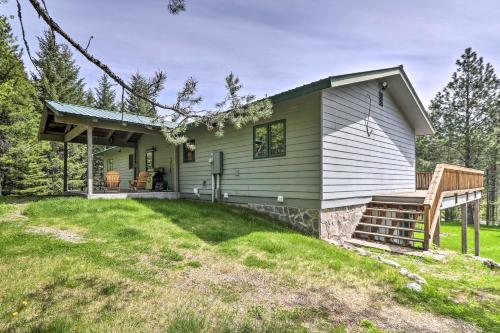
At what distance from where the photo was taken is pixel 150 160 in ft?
47.3

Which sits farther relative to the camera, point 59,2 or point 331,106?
point 331,106

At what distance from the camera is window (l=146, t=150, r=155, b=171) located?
1397 cm

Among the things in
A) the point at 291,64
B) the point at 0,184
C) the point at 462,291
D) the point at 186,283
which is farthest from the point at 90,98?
the point at 462,291

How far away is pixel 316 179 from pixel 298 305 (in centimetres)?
408

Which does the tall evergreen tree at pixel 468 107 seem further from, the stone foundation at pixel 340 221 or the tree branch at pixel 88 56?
the tree branch at pixel 88 56

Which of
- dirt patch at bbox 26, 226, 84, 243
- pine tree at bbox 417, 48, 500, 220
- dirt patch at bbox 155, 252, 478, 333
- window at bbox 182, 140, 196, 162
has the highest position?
pine tree at bbox 417, 48, 500, 220

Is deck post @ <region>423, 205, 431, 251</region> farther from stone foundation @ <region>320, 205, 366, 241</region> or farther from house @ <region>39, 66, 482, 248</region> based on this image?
stone foundation @ <region>320, 205, 366, 241</region>

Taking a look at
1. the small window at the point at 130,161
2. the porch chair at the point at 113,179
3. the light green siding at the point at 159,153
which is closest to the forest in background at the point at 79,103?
the light green siding at the point at 159,153

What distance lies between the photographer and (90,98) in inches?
1065

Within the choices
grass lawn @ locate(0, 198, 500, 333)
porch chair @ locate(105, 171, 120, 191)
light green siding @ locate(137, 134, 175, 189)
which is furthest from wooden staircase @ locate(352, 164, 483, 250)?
porch chair @ locate(105, 171, 120, 191)

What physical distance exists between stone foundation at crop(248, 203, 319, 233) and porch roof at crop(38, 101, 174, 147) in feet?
12.7

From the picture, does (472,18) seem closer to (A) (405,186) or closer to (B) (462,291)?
(B) (462,291)

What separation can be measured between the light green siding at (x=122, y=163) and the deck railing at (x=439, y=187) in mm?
14597

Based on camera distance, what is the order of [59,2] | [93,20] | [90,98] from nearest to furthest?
[59,2] → [93,20] → [90,98]
